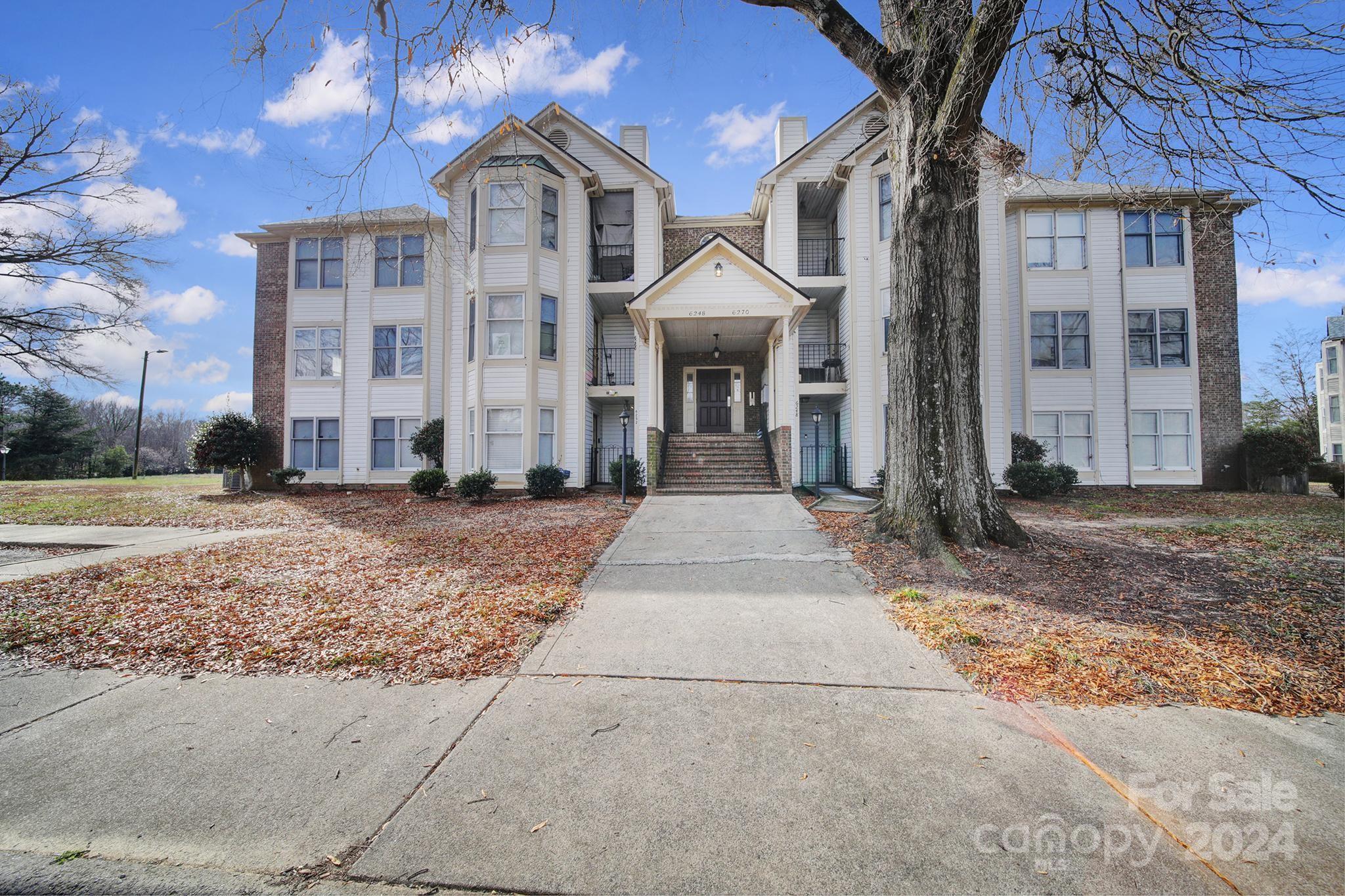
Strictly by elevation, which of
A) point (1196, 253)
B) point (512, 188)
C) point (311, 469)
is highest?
point (512, 188)

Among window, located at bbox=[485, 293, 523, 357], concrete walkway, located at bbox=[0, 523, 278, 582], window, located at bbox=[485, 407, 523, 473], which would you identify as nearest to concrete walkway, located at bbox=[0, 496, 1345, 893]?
concrete walkway, located at bbox=[0, 523, 278, 582]

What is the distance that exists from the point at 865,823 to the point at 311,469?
63.4 feet

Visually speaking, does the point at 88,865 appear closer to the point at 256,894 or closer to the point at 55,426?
the point at 256,894

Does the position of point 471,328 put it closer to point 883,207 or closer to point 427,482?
point 427,482

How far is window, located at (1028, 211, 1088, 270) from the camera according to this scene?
1527 cm

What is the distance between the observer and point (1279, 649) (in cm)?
364

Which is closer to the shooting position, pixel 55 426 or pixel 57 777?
pixel 57 777

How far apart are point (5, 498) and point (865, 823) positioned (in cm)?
2220

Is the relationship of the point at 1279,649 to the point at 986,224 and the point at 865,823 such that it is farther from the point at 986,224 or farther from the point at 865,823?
the point at 986,224

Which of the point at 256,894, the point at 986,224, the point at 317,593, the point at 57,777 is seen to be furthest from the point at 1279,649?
the point at 986,224

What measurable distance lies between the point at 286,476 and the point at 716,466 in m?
13.2

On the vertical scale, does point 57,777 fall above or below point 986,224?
below

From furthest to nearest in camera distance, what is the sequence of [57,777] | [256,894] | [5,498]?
[5,498]
[57,777]
[256,894]

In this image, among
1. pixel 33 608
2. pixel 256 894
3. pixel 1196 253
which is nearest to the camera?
pixel 256 894
